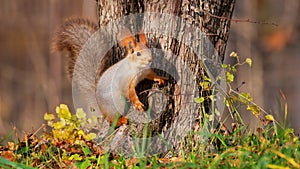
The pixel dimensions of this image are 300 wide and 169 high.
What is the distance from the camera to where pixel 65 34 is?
10.2 ft

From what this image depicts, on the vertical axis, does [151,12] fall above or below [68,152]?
above

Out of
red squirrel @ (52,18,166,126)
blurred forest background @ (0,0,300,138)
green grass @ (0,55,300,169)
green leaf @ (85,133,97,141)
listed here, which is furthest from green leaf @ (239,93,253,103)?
blurred forest background @ (0,0,300,138)

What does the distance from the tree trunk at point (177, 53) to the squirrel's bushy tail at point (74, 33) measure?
1.23 ft

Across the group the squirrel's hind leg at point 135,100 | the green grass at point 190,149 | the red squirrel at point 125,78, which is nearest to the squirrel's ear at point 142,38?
the red squirrel at point 125,78

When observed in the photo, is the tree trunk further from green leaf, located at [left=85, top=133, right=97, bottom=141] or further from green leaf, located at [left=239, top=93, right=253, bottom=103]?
green leaf, located at [left=239, top=93, right=253, bottom=103]

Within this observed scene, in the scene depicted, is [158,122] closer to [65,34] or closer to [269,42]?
[65,34]

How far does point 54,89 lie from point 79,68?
3.63 m

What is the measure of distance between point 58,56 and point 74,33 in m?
4.25

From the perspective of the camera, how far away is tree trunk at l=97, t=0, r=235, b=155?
8.76 ft

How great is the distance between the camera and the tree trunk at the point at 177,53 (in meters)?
2.67

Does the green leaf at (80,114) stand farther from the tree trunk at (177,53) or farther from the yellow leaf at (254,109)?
the yellow leaf at (254,109)

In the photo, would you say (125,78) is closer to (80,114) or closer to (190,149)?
(80,114)

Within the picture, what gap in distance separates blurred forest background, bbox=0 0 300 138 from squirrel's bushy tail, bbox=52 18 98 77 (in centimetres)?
277

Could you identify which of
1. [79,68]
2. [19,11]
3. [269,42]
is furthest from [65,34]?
[269,42]
